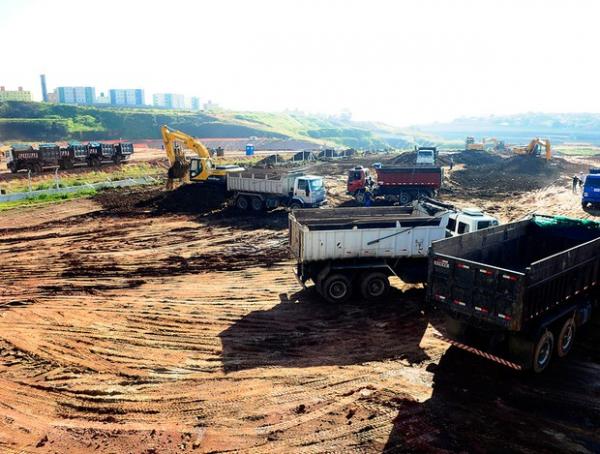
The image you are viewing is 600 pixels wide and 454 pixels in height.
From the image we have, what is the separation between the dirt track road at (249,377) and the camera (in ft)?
25.3

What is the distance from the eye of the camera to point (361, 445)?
293 inches

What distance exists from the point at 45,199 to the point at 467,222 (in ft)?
90.0

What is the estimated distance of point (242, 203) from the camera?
2738 centimetres

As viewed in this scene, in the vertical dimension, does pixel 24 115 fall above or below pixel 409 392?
above

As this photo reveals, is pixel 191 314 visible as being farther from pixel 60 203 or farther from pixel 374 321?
pixel 60 203

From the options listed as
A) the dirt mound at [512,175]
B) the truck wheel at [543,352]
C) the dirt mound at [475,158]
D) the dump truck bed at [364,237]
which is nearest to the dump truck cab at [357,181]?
the dirt mound at [512,175]

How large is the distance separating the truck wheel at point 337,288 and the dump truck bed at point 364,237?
0.63m

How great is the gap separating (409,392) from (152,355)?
5.75 m

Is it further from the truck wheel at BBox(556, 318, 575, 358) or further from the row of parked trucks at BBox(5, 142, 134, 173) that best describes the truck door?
the row of parked trucks at BBox(5, 142, 134, 173)

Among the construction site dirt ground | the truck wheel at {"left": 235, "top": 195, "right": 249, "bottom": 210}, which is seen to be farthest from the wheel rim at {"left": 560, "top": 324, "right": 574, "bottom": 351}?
the truck wheel at {"left": 235, "top": 195, "right": 249, "bottom": 210}

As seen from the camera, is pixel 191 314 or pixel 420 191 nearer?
pixel 191 314

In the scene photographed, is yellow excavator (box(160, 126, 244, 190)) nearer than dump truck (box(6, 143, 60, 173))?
Yes

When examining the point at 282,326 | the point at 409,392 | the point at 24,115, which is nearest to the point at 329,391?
the point at 409,392

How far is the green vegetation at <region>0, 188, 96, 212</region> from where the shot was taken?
28.2 metres
